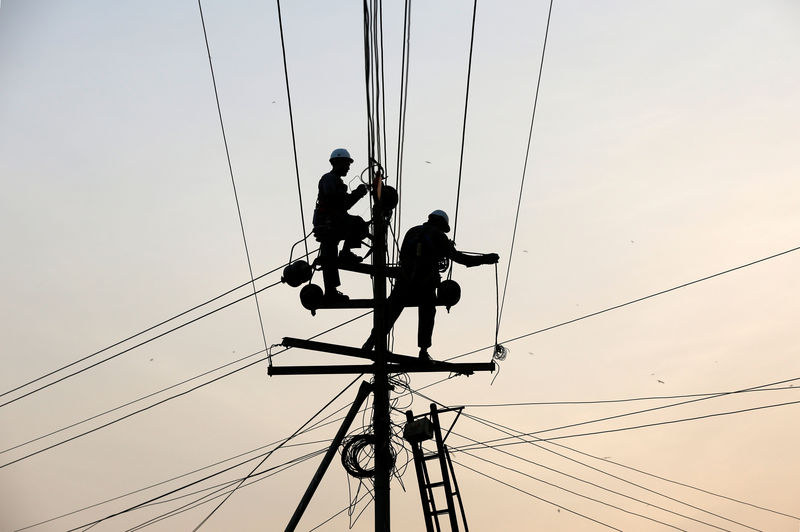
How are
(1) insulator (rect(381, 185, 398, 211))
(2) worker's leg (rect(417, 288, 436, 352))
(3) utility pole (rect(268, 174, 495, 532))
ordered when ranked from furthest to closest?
(1) insulator (rect(381, 185, 398, 211))
(2) worker's leg (rect(417, 288, 436, 352))
(3) utility pole (rect(268, 174, 495, 532))

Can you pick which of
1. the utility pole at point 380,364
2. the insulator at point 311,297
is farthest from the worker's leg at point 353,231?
the insulator at point 311,297

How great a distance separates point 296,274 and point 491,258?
7.91 feet

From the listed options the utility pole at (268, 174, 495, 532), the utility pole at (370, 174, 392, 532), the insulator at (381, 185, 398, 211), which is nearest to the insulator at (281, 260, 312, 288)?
the utility pole at (268, 174, 495, 532)

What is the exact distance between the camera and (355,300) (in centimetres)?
1173

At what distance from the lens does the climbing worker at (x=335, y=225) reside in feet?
38.5

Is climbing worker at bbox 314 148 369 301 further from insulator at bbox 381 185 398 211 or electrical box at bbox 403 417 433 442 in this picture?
electrical box at bbox 403 417 433 442

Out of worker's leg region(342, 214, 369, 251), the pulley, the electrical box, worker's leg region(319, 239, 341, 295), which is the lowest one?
the electrical box

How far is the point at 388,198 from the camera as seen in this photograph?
1230 centimetres

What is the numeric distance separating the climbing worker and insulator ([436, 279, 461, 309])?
43.4 inches

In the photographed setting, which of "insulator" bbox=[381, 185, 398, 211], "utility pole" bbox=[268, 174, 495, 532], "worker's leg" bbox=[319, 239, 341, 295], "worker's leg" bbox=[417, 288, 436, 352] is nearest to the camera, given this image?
"utility pole" bbox=[268, 174, 495, 532]

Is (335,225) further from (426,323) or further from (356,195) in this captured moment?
(426,323)

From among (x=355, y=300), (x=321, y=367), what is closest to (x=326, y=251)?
(x=355, y=300)

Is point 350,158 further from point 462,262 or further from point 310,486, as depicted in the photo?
point 310,486

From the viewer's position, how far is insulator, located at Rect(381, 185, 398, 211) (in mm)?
12281
